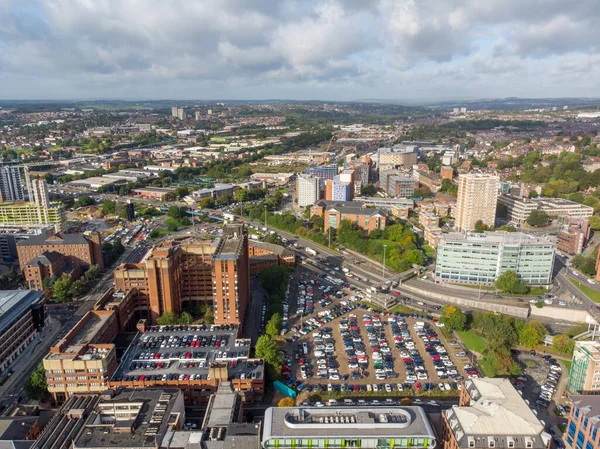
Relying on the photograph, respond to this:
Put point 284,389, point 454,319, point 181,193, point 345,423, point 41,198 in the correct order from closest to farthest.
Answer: point 345,423, point 284,389, point 454,319, point 41,198, point 181,193

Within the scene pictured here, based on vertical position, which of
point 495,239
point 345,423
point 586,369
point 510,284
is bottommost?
point 510,284

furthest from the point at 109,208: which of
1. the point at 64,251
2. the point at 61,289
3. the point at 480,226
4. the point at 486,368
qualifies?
the point at 486,368

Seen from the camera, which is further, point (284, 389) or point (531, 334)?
point (531, 334)

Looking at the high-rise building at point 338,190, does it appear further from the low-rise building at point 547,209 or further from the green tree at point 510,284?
the green tree at point 510,284

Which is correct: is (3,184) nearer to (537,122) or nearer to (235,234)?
(235,234)

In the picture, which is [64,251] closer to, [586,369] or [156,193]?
[156,193]

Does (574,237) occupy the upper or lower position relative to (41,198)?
lower

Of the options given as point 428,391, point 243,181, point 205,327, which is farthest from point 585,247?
point 243,181
